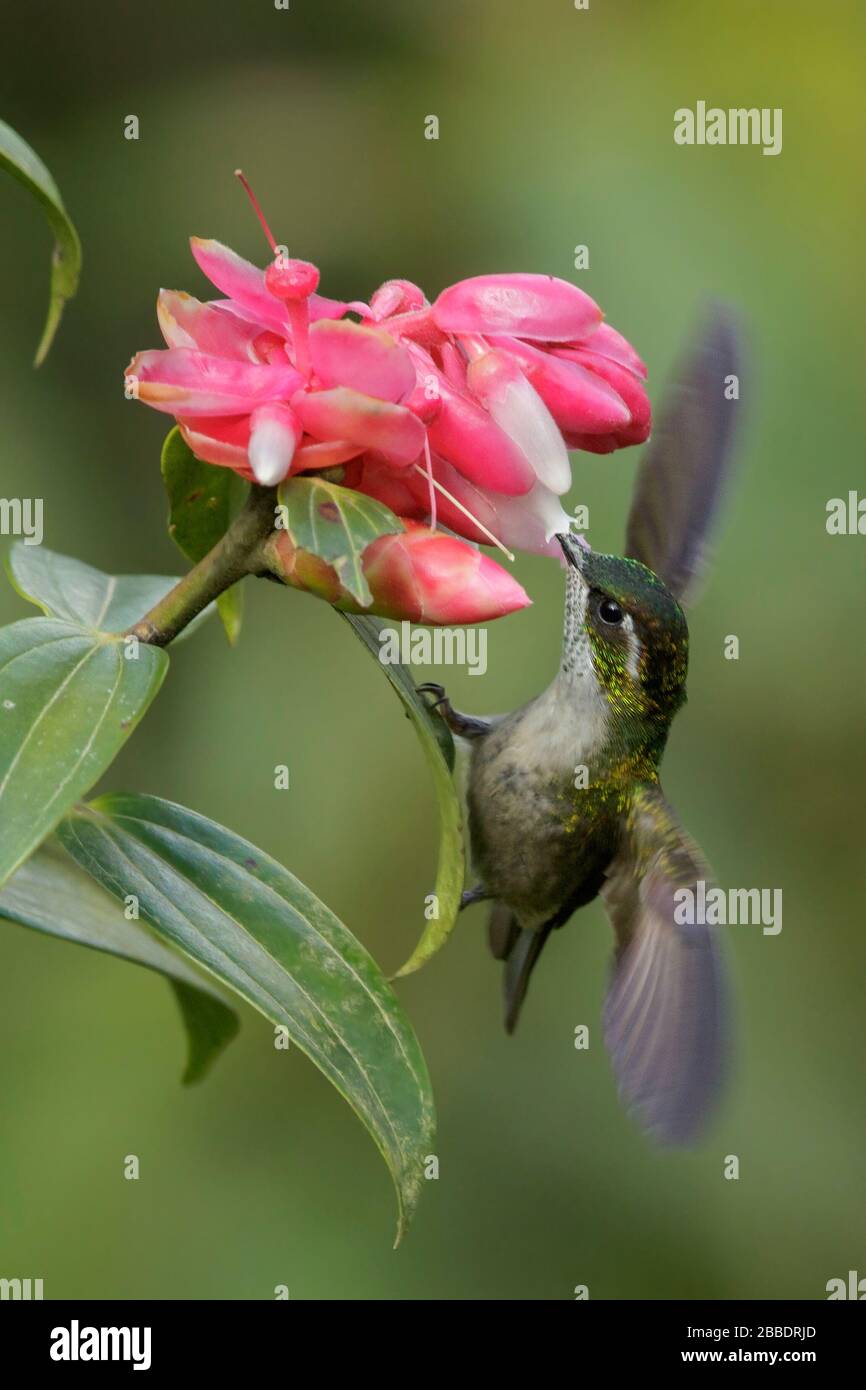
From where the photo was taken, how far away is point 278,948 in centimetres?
121

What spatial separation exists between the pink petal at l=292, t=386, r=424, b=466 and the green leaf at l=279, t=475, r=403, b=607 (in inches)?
1.5

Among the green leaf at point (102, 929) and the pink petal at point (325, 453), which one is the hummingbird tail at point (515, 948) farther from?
the pink petal at point (325, 453)

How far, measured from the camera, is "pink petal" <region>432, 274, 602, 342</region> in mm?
1135

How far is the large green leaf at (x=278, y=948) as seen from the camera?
3.77 ft

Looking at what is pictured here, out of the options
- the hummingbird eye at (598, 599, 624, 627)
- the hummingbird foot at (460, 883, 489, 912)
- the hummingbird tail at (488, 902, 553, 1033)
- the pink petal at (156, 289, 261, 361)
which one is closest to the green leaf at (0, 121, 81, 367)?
the pink petal at (156, 289, 261, 361)

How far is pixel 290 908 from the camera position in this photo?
1235mm

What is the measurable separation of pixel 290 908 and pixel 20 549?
46 cm

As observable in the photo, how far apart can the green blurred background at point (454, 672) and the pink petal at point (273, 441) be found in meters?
1.68

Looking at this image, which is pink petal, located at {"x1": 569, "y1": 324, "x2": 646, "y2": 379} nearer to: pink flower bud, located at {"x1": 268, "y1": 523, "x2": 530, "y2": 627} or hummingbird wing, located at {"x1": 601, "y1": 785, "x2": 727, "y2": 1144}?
pink flower bud, located at {"x1": 268, "y1": 523, "x2": 530, "y2": 627}

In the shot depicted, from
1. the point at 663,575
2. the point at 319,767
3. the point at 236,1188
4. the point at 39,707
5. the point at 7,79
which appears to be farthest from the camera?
the point at 7,79

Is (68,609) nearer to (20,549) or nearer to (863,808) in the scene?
(20,549)

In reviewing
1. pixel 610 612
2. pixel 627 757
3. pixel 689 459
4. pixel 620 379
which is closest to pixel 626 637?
pixel 610 612

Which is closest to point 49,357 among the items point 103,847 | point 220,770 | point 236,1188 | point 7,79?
point 7,79

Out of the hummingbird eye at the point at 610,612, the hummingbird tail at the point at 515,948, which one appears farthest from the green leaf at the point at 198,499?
the hummingbird tail at the point at 515,948
